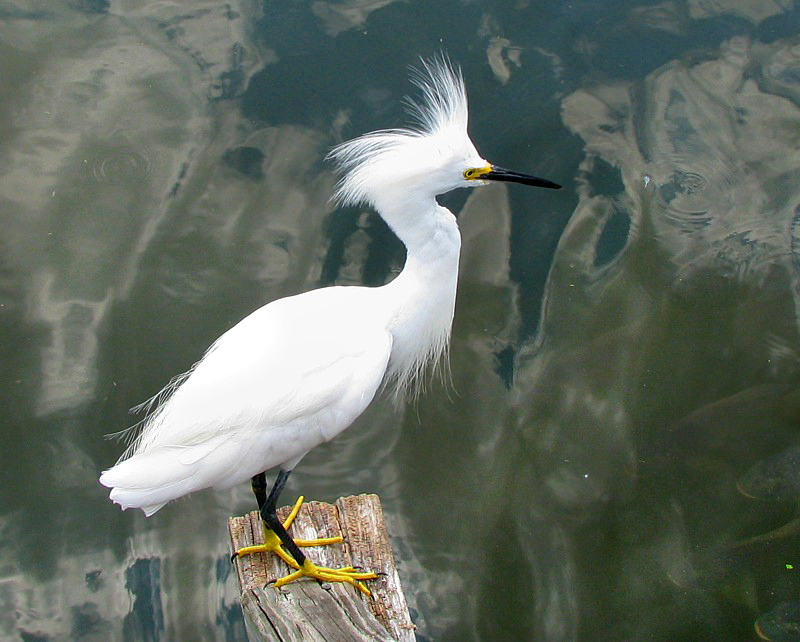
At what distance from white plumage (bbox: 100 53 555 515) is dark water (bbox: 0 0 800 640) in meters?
1.06

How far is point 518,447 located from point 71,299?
2251 mm

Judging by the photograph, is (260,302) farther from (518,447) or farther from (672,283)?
(672,283)

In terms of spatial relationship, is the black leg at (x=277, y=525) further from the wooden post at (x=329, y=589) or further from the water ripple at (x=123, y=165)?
the water ripple at (x=123, y=165)

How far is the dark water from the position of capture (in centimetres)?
374

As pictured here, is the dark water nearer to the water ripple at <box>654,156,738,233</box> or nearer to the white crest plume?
the water ripple at <box>654,156,738,233</box>

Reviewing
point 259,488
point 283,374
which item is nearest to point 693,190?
point 283,374

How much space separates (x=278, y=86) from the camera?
15.9 feet

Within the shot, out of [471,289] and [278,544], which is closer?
[278,544]

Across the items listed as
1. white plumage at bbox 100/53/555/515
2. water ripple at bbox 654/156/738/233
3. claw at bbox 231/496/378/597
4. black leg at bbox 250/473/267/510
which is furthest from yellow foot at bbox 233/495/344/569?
water ripple at bbox 654/156/738/233

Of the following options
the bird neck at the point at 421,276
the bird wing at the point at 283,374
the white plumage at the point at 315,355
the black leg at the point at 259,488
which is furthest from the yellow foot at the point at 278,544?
the bird neck at the point at 421,276

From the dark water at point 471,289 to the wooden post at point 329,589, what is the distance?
83 centimetres

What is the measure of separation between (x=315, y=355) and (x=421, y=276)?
50 cm

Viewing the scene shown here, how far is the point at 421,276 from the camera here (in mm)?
3152

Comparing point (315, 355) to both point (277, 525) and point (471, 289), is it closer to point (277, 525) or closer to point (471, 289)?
point (277, 525)
